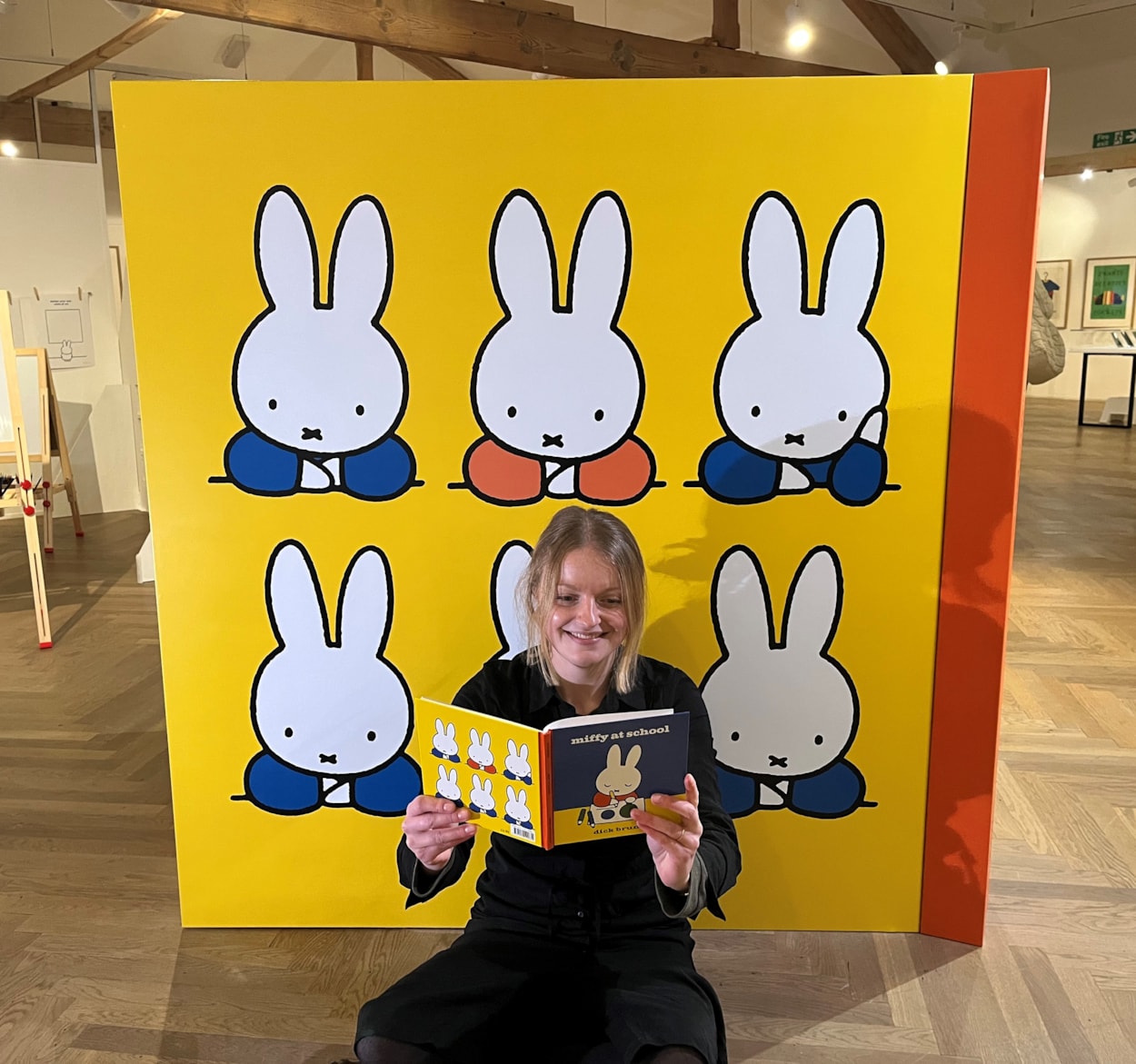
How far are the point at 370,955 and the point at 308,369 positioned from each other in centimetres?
133

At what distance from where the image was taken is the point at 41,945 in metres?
2.39

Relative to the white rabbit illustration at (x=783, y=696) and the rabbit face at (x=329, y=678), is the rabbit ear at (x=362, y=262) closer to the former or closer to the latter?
the rabbit face at (x=329, y=678)

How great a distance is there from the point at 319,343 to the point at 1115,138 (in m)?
10.8

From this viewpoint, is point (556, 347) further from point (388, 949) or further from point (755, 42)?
point (755, 42)

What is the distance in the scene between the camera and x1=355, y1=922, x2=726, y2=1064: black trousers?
1577mm

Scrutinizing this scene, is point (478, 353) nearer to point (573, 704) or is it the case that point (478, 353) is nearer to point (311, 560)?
point (311, 560)

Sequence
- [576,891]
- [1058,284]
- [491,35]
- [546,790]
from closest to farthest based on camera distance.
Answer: [546,790] < [576,891] < [491,35] < [1058,284]

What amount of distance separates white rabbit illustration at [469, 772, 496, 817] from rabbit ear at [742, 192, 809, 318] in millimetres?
1149

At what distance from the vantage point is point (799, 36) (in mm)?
9195

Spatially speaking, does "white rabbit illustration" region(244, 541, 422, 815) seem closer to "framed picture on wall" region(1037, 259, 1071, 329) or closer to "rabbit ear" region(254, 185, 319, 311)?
"rabbit ear" region(254, 185, 319, 311)

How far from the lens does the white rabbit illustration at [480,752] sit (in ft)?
5.11

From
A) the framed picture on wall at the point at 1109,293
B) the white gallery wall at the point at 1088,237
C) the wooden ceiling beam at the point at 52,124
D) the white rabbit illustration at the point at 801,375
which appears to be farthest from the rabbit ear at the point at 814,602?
the framed picture on wall at the point at 1109,293

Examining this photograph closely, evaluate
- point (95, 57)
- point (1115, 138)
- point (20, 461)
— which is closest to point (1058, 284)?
point (1115, 138)

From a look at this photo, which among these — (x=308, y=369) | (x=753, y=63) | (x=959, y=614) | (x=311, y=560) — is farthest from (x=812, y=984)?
(x=753, y=63)
